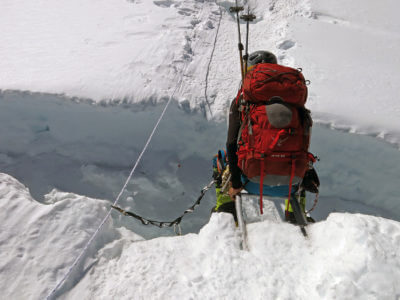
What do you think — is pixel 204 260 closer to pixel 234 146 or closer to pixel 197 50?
pixel 234 146

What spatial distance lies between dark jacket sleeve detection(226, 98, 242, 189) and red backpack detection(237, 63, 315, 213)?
11cm

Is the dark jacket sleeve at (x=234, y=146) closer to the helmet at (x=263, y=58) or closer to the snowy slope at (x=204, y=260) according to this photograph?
the snowy slope at (x=204, y=260)


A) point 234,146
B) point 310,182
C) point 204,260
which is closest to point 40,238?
point 204,260

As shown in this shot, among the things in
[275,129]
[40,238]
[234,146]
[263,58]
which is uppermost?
[263,58]

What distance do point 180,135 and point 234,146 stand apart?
1923 mm

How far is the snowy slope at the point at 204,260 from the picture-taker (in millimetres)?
1396

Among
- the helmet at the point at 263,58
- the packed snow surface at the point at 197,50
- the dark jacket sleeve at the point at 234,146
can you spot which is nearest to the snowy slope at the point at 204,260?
the dark jacket sleeve at the point at 234,146

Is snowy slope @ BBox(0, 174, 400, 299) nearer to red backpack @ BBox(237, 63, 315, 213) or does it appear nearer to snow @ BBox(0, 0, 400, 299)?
snow @ BBox(0, 0, 400, 299)

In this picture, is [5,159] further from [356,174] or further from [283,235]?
[356,174]

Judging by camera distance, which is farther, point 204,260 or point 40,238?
point 40,238

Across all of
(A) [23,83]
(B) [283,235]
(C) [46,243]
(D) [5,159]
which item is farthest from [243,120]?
(D) [5,159]

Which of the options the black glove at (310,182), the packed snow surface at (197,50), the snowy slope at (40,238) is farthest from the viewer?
the packed snow surface at (197,50)

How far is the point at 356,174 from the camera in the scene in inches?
141

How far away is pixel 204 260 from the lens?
1710 mm
